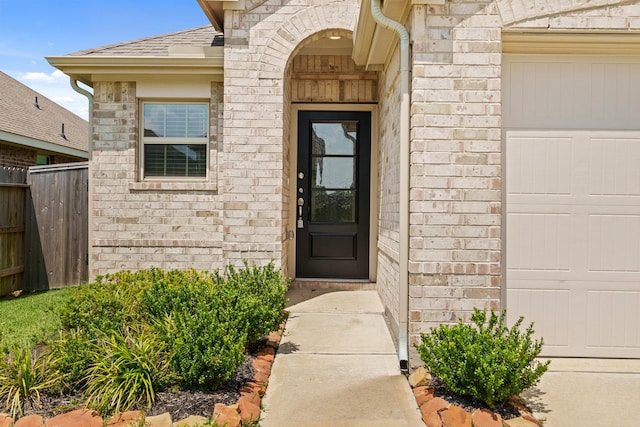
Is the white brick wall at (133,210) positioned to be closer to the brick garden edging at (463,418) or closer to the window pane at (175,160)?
the window pane at (175,160)

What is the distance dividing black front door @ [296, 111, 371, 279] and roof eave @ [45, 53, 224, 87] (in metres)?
1.44

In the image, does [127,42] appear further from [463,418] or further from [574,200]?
[463,418]

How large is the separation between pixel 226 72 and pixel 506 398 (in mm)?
4516

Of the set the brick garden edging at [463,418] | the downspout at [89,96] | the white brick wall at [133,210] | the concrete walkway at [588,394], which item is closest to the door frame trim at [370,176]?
the white brick wall at [133,210]

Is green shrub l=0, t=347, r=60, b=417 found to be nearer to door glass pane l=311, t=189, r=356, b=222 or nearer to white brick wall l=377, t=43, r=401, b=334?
white brick wall l=377, t=43, r=401, b=334

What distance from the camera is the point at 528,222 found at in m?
3.68

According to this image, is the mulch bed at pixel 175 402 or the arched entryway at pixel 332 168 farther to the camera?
the arched entryway at pixel 332 168

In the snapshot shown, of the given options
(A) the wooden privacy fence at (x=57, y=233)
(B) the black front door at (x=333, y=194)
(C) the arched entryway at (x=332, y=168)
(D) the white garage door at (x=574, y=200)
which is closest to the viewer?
(D) the white garage door at (x=574, y=200)

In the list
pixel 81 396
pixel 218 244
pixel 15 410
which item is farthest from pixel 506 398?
pixel 218 244

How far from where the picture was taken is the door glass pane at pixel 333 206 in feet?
21.8

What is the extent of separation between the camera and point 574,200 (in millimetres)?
3684

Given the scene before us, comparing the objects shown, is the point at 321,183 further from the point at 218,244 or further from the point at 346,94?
the point at 218,244

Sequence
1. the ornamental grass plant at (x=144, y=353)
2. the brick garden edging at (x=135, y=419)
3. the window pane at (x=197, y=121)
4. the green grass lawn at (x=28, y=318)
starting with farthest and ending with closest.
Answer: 1. the window pane at (x=197, y=121)
2. the green grass lawn at (x=28, y=318)
3. the ornamental grass plant at (x=144, y=353)
4. the brick garden edging at (x=135, y=419)

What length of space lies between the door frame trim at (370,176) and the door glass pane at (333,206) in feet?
0.93
